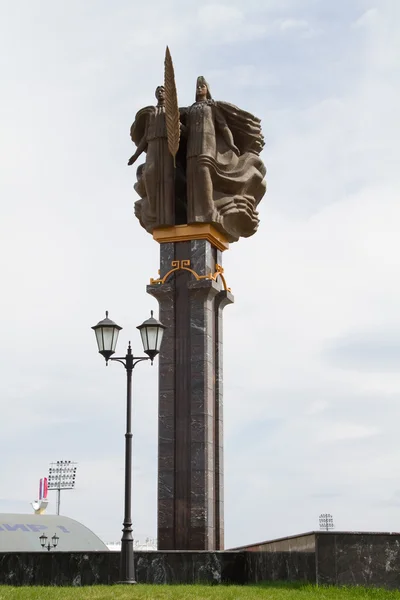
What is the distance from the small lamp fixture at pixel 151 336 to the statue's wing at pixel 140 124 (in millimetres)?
8075

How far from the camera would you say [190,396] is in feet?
68.9

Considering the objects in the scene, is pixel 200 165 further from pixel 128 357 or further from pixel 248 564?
pixel 248 564

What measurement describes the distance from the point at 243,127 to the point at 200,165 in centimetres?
159

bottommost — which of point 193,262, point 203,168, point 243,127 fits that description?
point 193,262

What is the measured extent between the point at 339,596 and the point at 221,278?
31.7 ft

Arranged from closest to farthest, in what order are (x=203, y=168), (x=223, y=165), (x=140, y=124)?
(x=203, y=168)
(x=223, y=165)
(x=140, y=124)

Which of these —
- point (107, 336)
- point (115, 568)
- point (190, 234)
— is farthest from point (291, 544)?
point (190, 234)

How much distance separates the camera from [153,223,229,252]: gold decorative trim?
2166cm

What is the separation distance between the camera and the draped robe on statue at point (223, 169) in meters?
21.7

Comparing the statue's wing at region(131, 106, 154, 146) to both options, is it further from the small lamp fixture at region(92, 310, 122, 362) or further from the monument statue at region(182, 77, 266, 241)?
the small lamp fixture at region(92, 310, 122, 362)

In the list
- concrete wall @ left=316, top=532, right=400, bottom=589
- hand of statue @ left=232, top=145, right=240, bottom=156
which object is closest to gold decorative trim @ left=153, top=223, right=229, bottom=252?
hand of statue @ left=232, top=145, right=240, bottom=156

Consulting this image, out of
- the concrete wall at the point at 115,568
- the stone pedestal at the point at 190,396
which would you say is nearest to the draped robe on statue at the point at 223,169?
the stone pedestal at the point at 190,396

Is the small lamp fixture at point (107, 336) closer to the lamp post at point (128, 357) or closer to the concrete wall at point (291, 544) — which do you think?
the lamp post at point (128, 357)

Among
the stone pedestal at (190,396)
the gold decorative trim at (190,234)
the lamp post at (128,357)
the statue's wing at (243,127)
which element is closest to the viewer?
the lamp post at (128,357)
